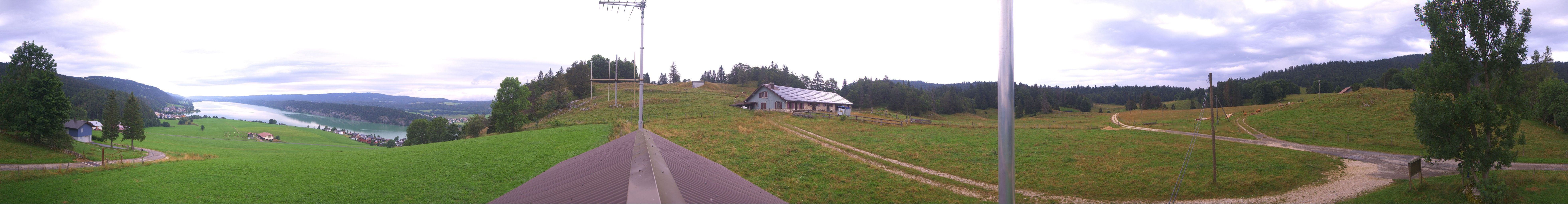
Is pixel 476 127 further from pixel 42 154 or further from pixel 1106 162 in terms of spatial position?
pixel 1106 162

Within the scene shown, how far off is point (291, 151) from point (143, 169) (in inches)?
758

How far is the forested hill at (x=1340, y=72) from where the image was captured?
11831cm

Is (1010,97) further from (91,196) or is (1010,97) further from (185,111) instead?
(185,111)

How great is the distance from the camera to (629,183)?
4.58 metres

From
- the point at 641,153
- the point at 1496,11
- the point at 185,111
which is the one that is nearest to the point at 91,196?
the point at 641,153

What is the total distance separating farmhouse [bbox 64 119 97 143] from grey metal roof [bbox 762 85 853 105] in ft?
178

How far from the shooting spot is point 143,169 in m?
19.2

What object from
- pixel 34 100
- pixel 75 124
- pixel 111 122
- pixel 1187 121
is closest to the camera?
pixel 34 100

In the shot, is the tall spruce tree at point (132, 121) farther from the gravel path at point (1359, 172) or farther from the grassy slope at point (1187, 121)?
the grassy slope at point (1187, 121)

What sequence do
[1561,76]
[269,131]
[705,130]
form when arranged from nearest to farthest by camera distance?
[705,130]
[1561,76]
[269,131]

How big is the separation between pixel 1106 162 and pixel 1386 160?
42.3ft

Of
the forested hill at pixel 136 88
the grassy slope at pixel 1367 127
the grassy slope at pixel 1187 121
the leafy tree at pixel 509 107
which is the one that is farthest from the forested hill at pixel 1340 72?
the forested hill at pixel 136 88

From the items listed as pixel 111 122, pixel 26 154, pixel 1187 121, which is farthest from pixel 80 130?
pixel 1187 121

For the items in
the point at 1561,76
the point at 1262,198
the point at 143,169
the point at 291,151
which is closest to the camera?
the point at 1262,198
